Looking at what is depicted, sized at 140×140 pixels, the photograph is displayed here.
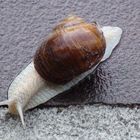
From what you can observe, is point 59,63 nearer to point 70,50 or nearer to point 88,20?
point 70,50

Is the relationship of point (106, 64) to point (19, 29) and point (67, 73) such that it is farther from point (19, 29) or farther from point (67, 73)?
point (19, 29)

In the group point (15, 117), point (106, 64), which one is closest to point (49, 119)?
Result: point (15, 117)

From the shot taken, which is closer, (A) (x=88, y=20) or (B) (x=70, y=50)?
(B) (x=70, y=50)

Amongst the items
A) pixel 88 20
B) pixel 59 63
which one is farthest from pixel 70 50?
pixel 88 20
